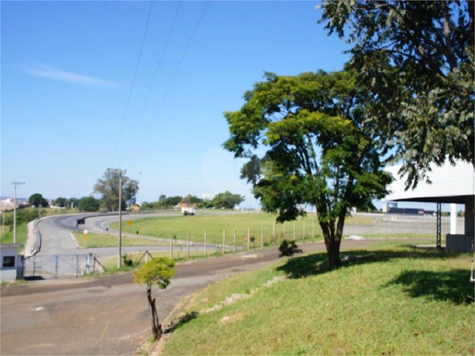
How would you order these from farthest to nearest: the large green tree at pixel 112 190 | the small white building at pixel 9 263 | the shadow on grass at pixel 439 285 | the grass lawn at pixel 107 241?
the large green tree at pixel 112 190, the grass lawn at pixel 107 241, the small white building at pixel 9 263, the shadow on grass at pixel 439 285

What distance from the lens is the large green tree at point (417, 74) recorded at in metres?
9.24

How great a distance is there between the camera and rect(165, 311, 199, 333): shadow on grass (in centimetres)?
1733

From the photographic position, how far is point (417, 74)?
12078mm

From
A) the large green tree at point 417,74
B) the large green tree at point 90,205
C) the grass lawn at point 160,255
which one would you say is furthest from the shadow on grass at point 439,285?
the large green tree at point 90,205

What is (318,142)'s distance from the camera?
21.1m

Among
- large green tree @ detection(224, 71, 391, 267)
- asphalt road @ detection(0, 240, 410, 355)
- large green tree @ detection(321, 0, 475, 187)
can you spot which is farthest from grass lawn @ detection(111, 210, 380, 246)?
large green tree @ detection(321, 0, 475, 187)

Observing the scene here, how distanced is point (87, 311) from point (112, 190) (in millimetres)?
111031

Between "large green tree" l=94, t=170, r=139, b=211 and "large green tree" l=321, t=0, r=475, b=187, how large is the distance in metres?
100

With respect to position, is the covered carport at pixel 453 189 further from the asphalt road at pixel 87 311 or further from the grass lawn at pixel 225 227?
the grass lawn at pixel 225 227

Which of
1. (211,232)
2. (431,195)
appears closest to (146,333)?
(431,195)

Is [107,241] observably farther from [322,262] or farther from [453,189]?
[453,189]

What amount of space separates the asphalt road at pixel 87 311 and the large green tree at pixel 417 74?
1080cm

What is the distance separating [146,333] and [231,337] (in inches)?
214

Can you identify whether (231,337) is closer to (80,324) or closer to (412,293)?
(412,293)
